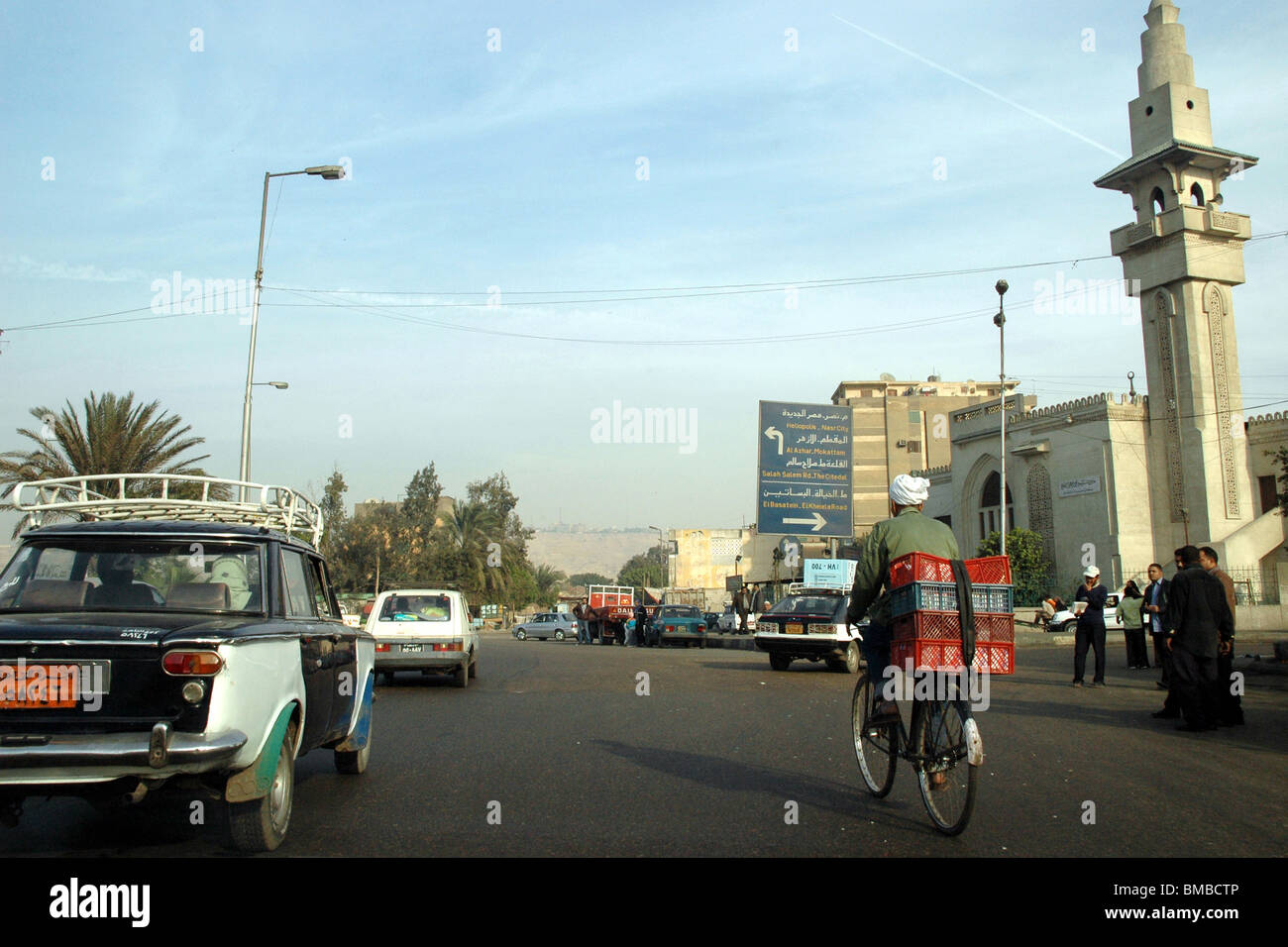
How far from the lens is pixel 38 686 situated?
4.49m

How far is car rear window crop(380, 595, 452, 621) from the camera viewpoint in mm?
15938

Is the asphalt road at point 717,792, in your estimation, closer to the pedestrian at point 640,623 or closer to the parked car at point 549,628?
the pedestrian at point 640,623

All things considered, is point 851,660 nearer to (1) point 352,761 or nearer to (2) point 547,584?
(1) point 352,761

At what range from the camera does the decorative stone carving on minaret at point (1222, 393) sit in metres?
41.4

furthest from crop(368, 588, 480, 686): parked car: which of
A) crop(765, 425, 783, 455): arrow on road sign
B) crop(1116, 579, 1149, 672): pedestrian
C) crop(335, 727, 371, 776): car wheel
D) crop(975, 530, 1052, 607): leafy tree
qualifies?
crop(975, 530, 1052, 607): leafy tree

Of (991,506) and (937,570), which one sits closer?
(937,570)

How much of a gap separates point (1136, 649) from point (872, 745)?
15.7m

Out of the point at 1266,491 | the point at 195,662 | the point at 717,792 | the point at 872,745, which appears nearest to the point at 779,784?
the point at 717,792

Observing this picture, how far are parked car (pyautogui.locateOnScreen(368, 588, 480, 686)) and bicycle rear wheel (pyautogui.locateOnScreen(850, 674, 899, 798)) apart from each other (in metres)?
9.96

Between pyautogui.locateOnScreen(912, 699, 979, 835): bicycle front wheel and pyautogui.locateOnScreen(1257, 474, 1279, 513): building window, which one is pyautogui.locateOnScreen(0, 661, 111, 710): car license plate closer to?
pyautogui.locateOnScreen(912, 699, 979, 835): bicycle front wheel

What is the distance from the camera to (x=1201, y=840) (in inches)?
218

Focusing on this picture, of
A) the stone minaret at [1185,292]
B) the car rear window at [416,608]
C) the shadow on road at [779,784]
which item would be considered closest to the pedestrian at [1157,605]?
the shadow on road at [779,784]
